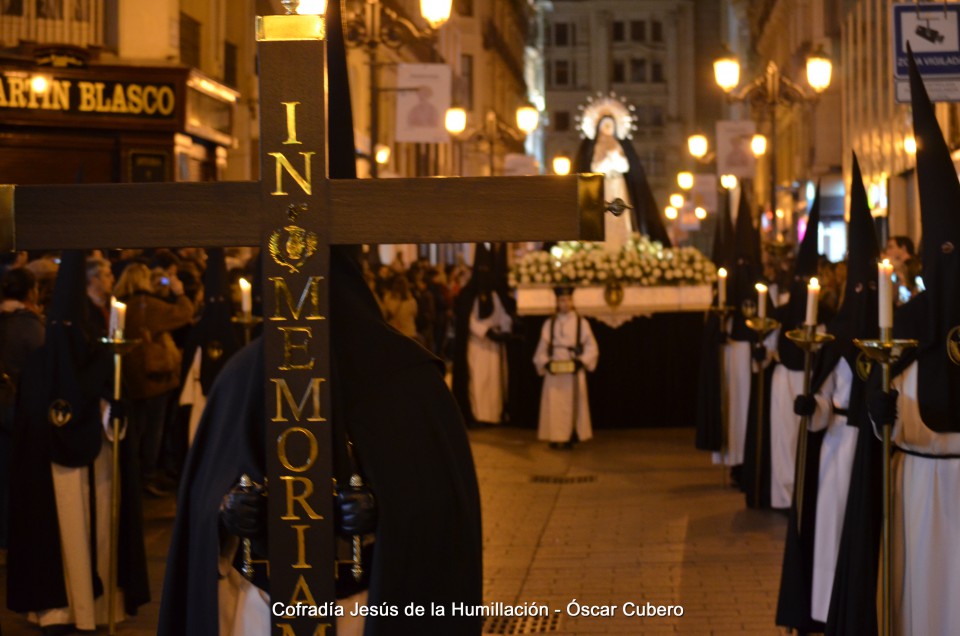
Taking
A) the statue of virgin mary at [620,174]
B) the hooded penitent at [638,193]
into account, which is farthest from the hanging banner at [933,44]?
the statue of virgin mary at [620,174]

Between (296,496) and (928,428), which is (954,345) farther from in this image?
(296,496)

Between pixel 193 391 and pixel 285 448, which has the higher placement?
pixel 285 448

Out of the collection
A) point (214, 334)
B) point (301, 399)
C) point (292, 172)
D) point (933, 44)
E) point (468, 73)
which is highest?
point (468, 73)

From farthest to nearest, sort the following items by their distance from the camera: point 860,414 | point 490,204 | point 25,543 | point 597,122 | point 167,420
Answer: point 597,122 < point 167,420 < point 25,543 < point 860,414 < point 490,204

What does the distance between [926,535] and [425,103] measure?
17541 millimetres

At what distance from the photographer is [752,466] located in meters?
11.9

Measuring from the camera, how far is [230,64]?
2462cm

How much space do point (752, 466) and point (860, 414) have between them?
17.9 feet

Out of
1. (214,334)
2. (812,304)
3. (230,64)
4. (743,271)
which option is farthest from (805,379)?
(230,64)

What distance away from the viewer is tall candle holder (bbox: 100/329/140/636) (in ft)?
23.3

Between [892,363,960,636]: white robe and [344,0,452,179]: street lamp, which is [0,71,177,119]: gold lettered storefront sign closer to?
[344,0,452,179]: street lamp

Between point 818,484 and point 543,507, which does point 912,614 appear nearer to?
point 818,484

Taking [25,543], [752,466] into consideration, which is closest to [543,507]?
[752,466]

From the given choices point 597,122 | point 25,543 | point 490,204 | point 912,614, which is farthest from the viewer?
point 597,122
